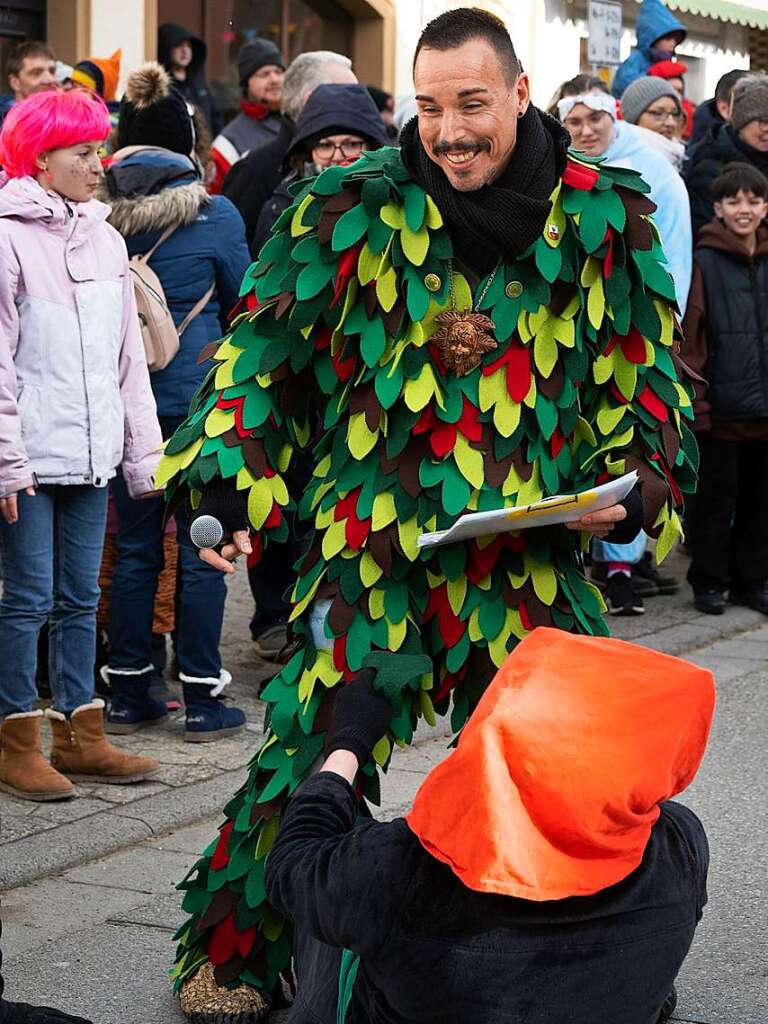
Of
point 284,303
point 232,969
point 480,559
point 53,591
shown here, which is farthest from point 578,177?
point 53,591

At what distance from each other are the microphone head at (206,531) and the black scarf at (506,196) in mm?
667

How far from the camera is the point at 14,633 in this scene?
486 centimetres

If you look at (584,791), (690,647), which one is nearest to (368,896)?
(584,791)

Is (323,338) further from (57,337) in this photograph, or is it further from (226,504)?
(57,337)

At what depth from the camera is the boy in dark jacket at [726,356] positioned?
7.57 m

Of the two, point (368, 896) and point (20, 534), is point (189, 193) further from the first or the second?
point (368, 896)

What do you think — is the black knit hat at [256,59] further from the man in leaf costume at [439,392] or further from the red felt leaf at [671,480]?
the red felt leaf at [671,480]

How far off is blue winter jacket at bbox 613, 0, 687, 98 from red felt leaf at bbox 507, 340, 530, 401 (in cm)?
758

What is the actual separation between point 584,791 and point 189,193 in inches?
144

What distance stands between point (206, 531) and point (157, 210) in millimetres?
2513

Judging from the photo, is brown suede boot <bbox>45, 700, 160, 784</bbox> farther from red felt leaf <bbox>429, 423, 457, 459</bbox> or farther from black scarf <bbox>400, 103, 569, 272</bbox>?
black scarf <bbox>400, 103, 569, 272</bbox>

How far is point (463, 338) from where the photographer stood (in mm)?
3217

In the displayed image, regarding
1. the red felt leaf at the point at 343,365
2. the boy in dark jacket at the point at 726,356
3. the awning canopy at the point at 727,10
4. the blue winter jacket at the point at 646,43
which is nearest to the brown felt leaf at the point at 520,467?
the red felt leaf at the point at 343,365

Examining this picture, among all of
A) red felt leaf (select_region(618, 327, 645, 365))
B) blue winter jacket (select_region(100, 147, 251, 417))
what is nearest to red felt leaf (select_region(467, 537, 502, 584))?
red felt leaf (select_region(618, 327, 645, 365))
